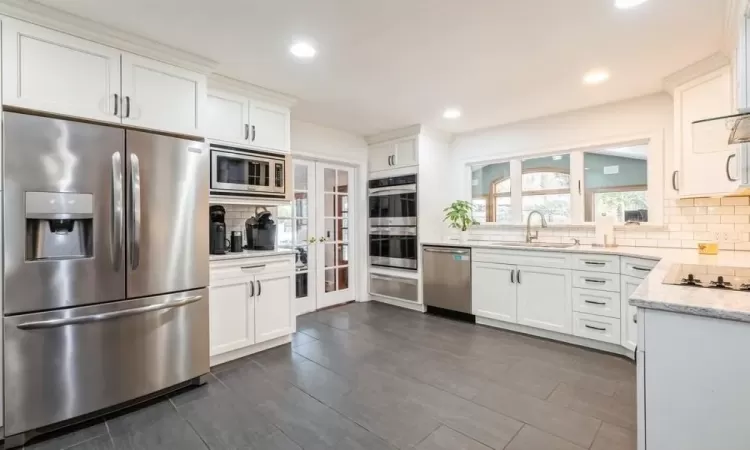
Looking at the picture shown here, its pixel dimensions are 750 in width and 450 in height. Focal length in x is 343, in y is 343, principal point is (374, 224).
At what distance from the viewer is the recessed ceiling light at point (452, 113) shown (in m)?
3.86

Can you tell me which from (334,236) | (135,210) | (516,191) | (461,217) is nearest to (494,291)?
(461,217)

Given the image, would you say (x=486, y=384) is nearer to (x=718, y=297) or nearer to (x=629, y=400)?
(x=629, y=400)

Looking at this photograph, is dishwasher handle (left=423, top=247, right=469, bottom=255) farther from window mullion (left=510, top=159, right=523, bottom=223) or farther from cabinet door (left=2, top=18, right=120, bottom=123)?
cabinet door (left=2, top=18, right=120, bottom=123)

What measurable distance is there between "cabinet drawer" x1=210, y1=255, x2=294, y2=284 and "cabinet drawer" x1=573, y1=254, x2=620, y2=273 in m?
2.72

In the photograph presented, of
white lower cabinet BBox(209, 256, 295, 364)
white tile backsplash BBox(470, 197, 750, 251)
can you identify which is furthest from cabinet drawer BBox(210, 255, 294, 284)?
white tile backsplash BBox(470, 197, 750, 251)

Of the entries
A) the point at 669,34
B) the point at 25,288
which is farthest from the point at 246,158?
the point at 669,34

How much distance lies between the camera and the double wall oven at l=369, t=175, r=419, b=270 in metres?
4.51

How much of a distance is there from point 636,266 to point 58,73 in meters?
4.26

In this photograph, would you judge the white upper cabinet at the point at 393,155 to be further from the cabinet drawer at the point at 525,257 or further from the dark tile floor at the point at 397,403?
the dark tile floor at the point at 397,403

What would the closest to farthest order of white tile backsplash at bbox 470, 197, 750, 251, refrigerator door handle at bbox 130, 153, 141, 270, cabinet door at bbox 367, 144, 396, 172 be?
refrigerator door handle at bbox 130, 153, 141, 270 → white tile backsplash at bbox 470, 197, 750, 251 → cabinet door at bbox 367, 144, 396, 172

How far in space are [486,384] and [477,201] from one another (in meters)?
2.85

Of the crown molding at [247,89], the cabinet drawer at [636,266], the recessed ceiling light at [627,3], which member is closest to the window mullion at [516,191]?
the cabinet drawer at [636,266]

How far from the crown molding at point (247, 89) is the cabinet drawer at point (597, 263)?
3135 mm

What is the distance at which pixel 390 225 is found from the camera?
4.71 meters
